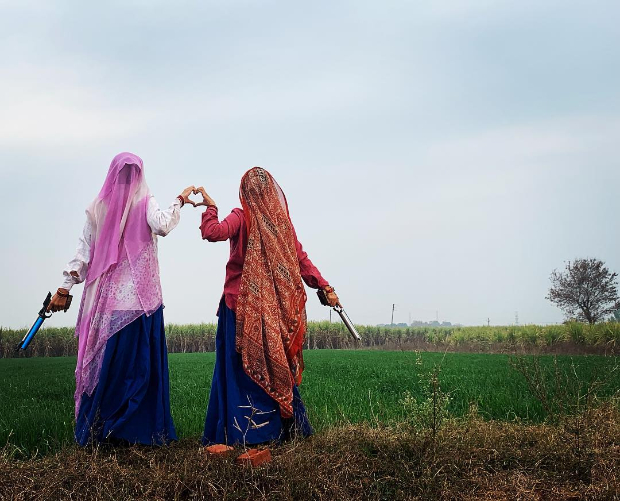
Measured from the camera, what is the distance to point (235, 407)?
4590 mm

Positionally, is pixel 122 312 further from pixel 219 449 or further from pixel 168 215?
pixel 219 449

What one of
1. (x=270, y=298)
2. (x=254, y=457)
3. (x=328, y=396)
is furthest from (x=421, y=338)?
(x=254, y=457)

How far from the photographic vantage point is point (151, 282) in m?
5.02

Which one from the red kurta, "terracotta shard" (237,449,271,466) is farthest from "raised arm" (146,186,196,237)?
"terracotta shard" (237,449,271,466)

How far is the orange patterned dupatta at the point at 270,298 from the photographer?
461 centimetres

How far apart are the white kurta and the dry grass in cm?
149

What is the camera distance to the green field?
609 cm

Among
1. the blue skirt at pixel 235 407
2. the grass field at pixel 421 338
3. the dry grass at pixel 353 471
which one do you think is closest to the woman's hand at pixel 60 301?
the dry grass at pixel 353 471

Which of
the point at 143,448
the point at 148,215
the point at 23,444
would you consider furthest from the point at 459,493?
the point at 23,444

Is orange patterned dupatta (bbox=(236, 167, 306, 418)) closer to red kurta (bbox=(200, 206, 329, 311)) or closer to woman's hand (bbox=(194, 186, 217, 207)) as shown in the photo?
red kurta (bbox=(200, 206, 329, 311))

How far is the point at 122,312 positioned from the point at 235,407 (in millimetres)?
1335

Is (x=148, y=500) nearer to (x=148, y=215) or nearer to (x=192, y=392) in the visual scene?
(x=148, y=215)

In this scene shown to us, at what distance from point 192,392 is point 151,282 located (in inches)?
204

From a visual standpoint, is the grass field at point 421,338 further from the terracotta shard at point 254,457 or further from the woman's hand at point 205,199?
the terracotta shard at point 254,457
